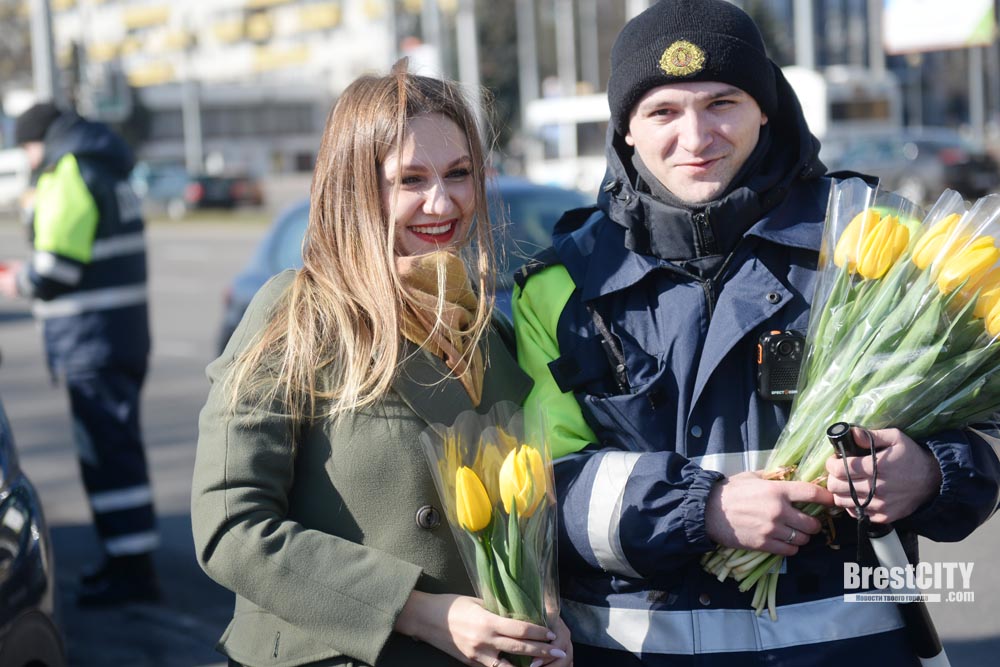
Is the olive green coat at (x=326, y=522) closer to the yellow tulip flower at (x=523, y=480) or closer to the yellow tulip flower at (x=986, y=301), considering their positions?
the yellow tulip flower at (x=523, y=480)

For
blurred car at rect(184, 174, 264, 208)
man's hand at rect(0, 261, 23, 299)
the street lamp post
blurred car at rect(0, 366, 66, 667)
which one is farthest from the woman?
blurred car at rect(184, 174, 264, 208)

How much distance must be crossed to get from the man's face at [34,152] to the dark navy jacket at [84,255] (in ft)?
1.23

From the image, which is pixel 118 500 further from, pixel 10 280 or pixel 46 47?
pixel 46 47

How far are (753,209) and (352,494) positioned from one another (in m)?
0.93

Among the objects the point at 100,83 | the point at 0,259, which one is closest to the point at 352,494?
the point at 100,83

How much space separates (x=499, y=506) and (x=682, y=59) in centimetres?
92

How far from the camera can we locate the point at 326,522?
2.25 meters

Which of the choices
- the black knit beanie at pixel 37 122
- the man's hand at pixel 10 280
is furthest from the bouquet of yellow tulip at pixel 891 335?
the black knit beanie at pixel 37 122

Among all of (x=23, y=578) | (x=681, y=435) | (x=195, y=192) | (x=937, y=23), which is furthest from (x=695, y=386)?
(x=195, y=192)

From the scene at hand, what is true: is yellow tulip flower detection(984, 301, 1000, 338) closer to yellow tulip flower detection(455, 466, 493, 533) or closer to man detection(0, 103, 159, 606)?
yellow tulip flower detection(455, 466, 493, 533)

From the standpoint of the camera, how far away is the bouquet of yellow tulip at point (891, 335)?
2.17 meters

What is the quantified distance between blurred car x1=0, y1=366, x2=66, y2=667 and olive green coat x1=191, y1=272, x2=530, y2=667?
82 cm

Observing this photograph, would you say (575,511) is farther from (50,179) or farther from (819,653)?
(50,179)

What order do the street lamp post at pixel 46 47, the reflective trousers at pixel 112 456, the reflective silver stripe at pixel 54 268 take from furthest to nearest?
the street lamp post at pixel 46 47 → the reflective trousers at pixel 112 456 → the reflective silver stripe at pixel 54 268
